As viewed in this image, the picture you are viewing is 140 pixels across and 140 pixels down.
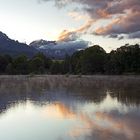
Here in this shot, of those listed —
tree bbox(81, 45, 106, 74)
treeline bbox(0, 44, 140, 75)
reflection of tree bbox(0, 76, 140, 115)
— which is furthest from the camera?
tree bbox(81, 45, 106, 74)

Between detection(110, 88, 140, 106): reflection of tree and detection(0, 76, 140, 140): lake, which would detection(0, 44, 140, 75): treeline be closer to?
detection(110, 88, 140, 106): reflection of tree

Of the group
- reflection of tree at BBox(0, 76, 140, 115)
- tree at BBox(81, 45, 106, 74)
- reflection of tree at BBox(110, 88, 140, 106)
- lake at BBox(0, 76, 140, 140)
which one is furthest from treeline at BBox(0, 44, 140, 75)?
lake at BBox(0, 76, 140, 140)

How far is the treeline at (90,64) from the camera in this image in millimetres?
111062

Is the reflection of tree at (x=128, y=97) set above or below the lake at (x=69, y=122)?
above

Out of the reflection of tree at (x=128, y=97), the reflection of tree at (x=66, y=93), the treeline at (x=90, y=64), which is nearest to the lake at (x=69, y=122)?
the reflection of tree at (x=128, y=97)

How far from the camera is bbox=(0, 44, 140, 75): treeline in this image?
111 metres

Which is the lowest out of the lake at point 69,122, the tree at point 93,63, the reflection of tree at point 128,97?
the lake at point 69,122

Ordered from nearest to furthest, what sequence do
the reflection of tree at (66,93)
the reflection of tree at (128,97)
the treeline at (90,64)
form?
the reflection of tree at (128,97)
the reflection of tree at (66,93)
the treeline at (90,64)

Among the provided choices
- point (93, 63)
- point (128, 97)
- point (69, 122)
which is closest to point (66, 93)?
point (128, 97)

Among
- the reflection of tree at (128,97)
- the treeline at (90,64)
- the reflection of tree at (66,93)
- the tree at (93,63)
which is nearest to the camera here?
the reflection of tree at (128,97)

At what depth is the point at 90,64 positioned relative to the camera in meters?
128

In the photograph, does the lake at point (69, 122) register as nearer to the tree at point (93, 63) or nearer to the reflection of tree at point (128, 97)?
the reflection of tree at point (128, 97)

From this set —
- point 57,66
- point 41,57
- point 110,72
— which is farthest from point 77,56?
point 110,72

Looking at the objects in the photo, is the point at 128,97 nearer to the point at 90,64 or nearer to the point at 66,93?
the point at 66,93
